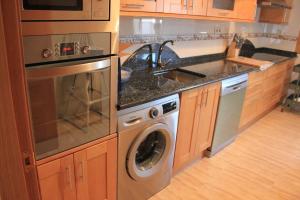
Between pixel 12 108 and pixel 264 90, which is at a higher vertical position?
pixel 12 108

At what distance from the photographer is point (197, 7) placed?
2.13 meters

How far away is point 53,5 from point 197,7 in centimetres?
138

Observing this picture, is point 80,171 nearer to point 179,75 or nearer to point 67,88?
point 67,88

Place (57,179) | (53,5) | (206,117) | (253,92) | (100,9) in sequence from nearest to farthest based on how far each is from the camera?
(53,5), (100,9), (57,179), (206,117), (253,92)

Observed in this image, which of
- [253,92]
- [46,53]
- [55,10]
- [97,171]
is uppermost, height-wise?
[55,10]

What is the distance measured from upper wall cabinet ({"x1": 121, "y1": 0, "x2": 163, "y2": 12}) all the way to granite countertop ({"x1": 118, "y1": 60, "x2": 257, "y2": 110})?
533 millimetres

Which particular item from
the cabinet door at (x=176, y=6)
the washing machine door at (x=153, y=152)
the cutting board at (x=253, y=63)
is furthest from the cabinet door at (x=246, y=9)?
the washing machine door at (x=153, y=152)

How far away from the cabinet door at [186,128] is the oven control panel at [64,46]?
874 millimetres

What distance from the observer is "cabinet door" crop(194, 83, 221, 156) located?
2.23 meters

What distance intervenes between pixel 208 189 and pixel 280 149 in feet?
4.12

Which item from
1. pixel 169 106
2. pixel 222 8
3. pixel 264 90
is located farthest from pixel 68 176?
pixel 264 90

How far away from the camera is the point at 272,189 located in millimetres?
2264

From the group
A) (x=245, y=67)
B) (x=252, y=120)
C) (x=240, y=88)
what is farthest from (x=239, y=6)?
(x=252, y=120)

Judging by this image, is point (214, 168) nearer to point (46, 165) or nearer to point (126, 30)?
point (126, 30)
